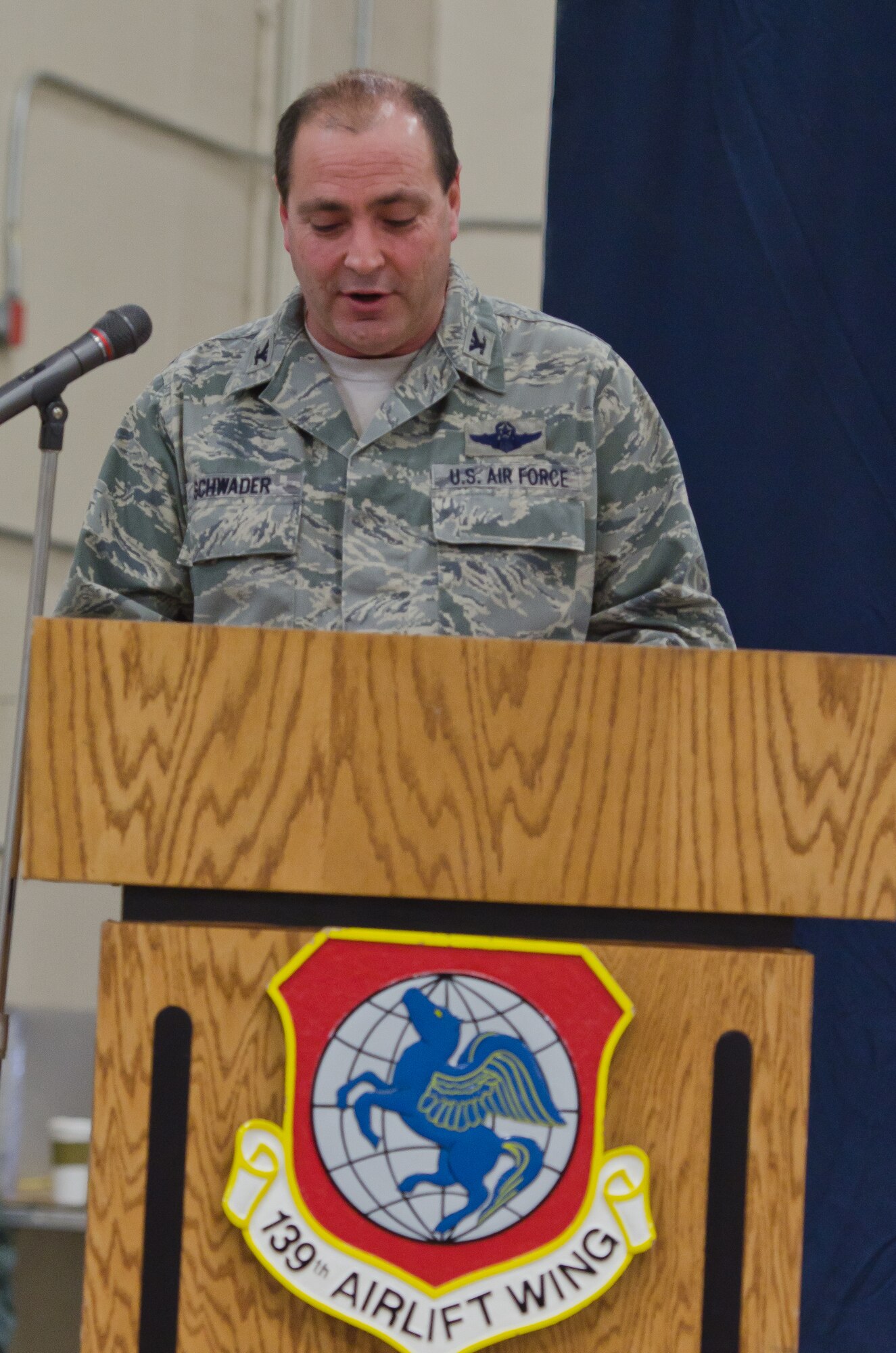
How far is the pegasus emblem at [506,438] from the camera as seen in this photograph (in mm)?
1475

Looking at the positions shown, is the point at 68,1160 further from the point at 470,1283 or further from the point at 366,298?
the point at 470,1283

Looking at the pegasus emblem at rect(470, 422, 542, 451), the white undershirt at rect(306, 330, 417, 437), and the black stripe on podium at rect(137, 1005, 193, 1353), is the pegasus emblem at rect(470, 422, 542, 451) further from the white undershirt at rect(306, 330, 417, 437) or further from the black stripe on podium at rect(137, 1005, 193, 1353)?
the black stripe on podium at rect(137, 1005, 193, 1353)

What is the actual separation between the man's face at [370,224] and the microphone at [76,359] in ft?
0.49

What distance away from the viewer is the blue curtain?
5.92ft

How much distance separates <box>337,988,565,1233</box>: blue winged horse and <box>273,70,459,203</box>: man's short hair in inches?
33.8

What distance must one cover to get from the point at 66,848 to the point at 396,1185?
24cm

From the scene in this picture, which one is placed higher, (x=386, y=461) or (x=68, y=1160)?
(x=386, y=461)

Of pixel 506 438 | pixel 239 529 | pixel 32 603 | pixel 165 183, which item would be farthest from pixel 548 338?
pixel 165 183

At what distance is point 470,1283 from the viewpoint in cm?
83

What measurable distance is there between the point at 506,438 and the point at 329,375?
173 millimetres

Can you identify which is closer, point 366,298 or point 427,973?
point 427,973

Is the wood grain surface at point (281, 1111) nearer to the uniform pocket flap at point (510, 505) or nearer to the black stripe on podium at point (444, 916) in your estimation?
the black stripe on podium at point (444, 916)

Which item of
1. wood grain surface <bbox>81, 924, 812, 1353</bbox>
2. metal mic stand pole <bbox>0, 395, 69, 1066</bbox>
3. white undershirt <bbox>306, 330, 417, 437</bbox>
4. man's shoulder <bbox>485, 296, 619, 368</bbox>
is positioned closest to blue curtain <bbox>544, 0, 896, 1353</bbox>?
man's shoulder <bbox>485, 296, 619, 368</bbox>

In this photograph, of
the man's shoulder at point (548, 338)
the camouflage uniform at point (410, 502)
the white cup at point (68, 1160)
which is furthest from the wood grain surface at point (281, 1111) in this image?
the white cup at point (68, 1160)
